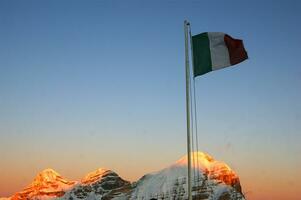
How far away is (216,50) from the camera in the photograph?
1137 inches

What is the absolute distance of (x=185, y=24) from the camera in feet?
93.7

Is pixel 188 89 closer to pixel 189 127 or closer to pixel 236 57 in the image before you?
pixel 189 127

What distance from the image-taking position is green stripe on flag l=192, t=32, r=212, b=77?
28078 mm

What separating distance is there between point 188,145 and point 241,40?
22.3ft

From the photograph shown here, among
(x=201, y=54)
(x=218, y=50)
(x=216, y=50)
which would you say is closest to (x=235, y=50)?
(x=218, y=50)

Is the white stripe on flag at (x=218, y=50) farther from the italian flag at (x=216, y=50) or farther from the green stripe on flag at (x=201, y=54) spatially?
the green stripe on flag at (x=201, y=54)

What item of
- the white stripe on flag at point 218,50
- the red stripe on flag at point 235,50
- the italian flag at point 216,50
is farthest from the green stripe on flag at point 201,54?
the red stripe on flag at point 235,50

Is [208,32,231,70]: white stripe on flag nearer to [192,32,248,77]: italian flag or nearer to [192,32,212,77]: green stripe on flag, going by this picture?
[192,32,248,77]: italian flag

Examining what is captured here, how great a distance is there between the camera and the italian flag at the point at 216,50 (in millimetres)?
28391

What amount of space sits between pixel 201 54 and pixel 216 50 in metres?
0.91

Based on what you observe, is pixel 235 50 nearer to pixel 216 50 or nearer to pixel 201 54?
pixel 216 50

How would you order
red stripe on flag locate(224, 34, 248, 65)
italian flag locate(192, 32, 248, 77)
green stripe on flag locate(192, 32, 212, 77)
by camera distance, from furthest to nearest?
1. red stripe on flag locate(224, 34, 248, 65)
2. italian flag locate(192, 32, 248, 77)
3. green stripe on flag locate(192, 32, 212, 77)

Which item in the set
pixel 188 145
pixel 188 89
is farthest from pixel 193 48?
pixel 188 145

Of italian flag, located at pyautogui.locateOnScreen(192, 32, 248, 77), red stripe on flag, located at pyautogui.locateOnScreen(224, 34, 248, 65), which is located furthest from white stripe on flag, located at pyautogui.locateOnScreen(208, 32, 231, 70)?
red stripe on flag, located at pyautogui.locateOnScreen(224, 34, 248, 65)
